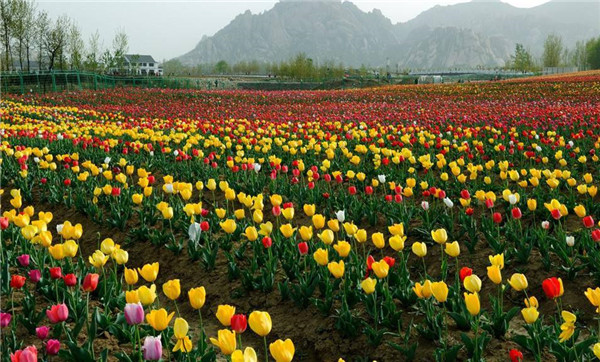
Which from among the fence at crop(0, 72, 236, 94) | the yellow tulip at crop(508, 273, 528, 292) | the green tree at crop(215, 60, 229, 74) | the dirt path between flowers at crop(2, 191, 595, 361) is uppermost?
the green tree at crop(215, 60, 229, 74)

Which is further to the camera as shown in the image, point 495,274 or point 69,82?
point 69,82

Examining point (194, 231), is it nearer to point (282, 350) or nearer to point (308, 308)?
point (308, 308)

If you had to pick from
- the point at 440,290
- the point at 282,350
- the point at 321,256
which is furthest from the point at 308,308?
the point at 282,350

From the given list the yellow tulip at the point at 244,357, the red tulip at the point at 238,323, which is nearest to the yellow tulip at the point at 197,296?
the red tulip at the point at 238,323

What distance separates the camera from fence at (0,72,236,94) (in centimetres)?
3228

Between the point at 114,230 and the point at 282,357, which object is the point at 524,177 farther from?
the point at 282,357

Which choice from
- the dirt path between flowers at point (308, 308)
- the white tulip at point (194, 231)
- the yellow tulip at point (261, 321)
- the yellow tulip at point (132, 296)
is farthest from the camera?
the white tulip at point (194, 231)

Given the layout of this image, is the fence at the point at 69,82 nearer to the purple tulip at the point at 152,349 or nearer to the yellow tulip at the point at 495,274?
the purple tulip at the point at 152,349

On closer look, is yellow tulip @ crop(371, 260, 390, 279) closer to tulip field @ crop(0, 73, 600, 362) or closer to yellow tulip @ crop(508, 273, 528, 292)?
tulip field @ crop(0, 73, 600, 362)

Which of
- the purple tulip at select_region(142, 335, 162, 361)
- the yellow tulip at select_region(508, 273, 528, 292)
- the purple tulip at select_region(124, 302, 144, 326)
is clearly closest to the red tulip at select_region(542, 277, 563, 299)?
the yellow tulip at select_region(508, 273, 528, 292)

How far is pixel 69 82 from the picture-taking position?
35594mm

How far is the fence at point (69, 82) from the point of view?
106 ft

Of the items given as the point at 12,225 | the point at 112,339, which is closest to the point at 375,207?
the point at 112,339

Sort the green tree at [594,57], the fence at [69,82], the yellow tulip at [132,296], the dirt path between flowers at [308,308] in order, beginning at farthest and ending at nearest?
1. the green tree at [594,57]
2. the fence at [69,82]
3. the dirt path between flowers at [308,308]
4. the yellow tulip at [132,296]
